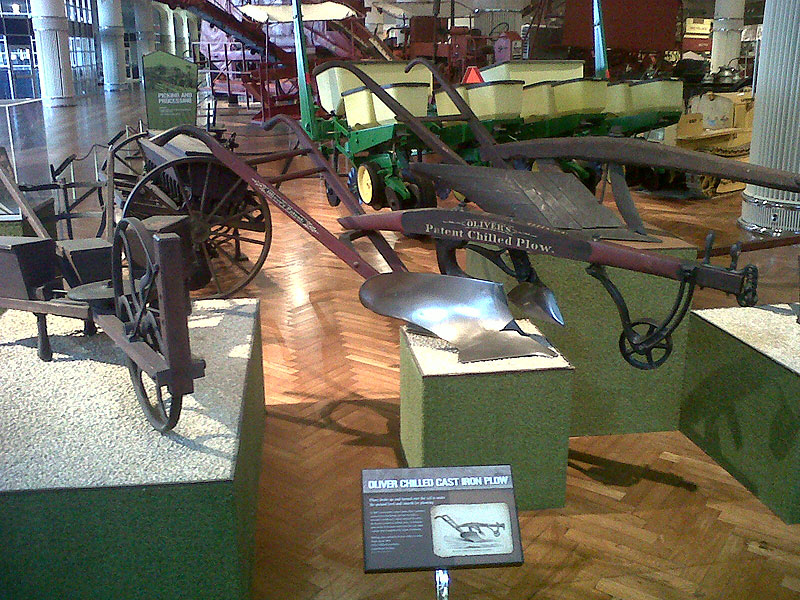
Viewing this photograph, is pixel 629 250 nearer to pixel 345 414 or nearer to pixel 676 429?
pixel 676 429

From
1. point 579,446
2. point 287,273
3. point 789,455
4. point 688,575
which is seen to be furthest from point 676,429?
point 287,273

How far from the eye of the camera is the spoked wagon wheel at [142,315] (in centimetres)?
193

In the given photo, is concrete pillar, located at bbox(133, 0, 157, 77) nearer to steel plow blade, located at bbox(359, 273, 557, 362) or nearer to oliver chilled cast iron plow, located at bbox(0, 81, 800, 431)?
oliver chilled cast iron plow, located at bbox(0, 81, 800, 431)

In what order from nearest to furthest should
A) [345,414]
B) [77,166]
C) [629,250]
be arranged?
1. [629,250]
2. [345,414]
3. [77,166]

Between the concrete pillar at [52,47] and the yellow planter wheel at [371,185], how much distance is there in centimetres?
995

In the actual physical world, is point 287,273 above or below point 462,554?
below

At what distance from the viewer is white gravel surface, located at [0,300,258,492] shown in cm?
182

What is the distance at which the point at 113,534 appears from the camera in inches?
70.2

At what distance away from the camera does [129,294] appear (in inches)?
92.3

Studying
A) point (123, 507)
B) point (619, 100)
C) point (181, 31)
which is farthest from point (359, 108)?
point (181, 31)

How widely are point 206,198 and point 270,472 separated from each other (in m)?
1.76

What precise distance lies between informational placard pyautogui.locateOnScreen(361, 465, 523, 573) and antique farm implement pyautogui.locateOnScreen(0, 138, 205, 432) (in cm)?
58

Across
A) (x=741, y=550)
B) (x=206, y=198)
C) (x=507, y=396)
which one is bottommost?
(x=741, y=550)

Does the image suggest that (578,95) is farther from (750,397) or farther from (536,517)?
(536,517)
